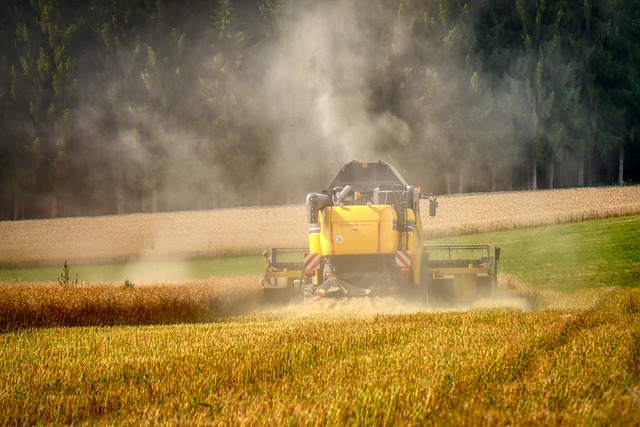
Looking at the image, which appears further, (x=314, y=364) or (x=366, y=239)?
(x=366, y=239)

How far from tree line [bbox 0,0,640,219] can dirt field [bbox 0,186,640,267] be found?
168 inches

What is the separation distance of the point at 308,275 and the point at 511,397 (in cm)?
841

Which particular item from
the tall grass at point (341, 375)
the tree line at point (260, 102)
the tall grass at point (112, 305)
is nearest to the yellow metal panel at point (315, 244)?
the tall grass at point (341, 375)

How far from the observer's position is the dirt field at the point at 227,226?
105 ft

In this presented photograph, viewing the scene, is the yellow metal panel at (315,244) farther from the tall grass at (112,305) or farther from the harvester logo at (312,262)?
the tall grass at (112,305)

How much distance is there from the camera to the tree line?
146 feet

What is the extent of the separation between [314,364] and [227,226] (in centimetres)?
3164

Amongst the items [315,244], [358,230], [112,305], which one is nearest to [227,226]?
[112,305]

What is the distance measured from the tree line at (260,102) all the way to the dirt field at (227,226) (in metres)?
4.26

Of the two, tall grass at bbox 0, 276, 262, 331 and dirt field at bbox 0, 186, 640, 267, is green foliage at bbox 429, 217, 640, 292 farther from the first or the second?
tall grass at bbox 0, 276, 262, 331

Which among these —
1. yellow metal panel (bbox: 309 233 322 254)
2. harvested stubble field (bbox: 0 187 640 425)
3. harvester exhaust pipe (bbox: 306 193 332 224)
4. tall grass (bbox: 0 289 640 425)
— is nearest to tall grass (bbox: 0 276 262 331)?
harvested stubble field (bbox: 0 187 640 425)

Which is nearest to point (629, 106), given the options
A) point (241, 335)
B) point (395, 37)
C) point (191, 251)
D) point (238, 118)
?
point (395, 37)

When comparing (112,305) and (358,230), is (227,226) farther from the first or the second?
(358,230)

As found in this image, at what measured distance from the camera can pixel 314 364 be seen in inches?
281
